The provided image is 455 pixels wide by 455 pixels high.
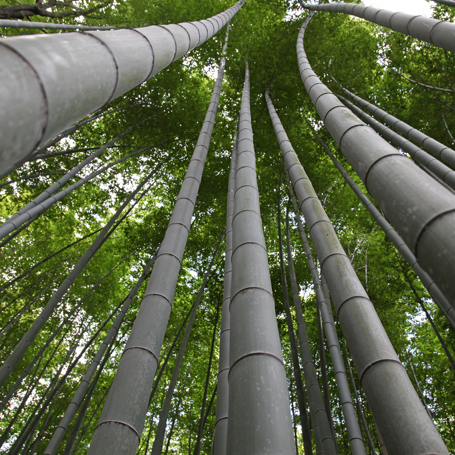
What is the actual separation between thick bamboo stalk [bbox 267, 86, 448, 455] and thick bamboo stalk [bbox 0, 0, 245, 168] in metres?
1.43

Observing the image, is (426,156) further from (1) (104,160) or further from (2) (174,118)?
(1) (104,160)

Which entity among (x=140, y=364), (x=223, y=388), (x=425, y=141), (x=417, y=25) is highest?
(x=425, y=141)

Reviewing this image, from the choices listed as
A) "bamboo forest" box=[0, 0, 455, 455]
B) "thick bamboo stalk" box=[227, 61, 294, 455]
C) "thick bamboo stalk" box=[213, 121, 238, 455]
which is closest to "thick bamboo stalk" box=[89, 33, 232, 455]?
"bamboo forest" box=[0, 0, 455, 455]

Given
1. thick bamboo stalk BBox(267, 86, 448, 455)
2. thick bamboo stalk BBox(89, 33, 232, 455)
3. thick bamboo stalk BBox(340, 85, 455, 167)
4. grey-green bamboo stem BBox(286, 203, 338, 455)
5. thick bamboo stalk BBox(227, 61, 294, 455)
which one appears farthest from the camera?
thick bamboo stalk BBox(340, 85, 455, 167)

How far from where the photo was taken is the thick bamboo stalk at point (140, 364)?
1.22m

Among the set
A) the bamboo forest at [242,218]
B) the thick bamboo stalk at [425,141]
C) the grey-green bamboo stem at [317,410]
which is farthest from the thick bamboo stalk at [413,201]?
the thick bamboo stalk at [425,141]

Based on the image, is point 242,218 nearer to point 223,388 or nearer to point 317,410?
point 223,388

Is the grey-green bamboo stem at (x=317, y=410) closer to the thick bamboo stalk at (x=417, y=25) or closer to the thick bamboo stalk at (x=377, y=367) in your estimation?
the thick bamboo stalk at (x=377, y=367)

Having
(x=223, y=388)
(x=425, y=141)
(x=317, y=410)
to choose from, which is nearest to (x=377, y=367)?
(x=223, y=388)

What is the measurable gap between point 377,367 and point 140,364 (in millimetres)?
1064

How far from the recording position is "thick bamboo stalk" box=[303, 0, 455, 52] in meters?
2.20

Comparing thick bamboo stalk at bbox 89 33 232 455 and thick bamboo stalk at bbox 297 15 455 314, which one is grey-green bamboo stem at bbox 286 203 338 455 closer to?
thick bamboo stalk at bbox 89 33 232 455

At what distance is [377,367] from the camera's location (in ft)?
4.17

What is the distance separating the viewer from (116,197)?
6945 millimetres
